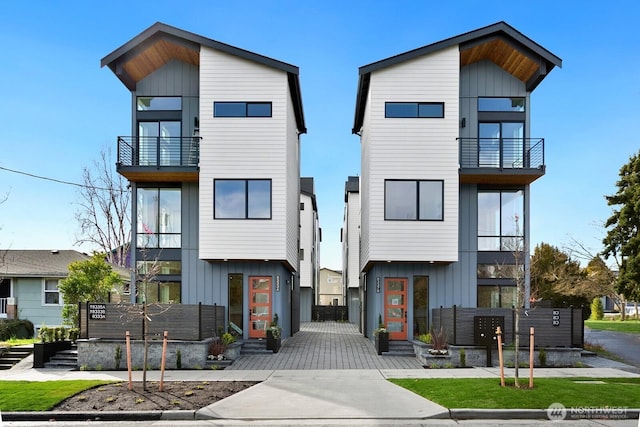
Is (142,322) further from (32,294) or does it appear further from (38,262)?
(38,262)

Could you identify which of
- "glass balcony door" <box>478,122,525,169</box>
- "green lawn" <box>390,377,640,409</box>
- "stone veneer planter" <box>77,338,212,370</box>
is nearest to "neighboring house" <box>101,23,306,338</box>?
"stone veneer planter" <box>77,338,212,370</box>

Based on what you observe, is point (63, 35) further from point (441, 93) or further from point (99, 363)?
point (441, 93)

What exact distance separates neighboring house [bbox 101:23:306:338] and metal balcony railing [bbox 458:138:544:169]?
6.89 m

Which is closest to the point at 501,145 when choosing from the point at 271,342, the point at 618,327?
the point at 271,342

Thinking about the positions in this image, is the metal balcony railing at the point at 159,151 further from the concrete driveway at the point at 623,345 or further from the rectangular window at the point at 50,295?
the concrete driveway at the point at 623,345

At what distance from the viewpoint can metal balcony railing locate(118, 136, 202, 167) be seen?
21750 millimetres

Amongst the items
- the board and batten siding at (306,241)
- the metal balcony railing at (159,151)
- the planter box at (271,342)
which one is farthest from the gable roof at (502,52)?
the board and batten siding at (306,241)

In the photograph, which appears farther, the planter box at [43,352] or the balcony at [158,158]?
the balcony at [158,158]

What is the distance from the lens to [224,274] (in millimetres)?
22047

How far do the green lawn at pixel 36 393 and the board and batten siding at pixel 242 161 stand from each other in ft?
25.8

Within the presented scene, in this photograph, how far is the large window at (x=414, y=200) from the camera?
829 inches

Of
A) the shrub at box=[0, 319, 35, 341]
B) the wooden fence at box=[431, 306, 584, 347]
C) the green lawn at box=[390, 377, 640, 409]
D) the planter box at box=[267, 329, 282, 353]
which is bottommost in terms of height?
the shrub at box=[0, 319, 35, 341]

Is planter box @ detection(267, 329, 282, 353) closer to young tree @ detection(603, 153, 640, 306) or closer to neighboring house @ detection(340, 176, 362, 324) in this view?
neighboring house @ detection(340, 176, 362, 324)

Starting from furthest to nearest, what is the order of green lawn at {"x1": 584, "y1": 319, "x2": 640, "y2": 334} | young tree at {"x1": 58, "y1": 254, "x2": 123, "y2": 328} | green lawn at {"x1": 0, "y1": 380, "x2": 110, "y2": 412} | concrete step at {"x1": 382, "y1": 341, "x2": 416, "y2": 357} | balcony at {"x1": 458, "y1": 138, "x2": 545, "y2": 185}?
green lawn at {"x1": 584, "y1": 319, "x2": 640, "y2": 334}
young tree at {"x1": 58, "y1": 254, "x2": 123, "y2": 328}
balcony at {"x1": 458, "y1": 138, "x2": 545, "y2": 185}
concrete step at {"x1": 382, "y1": 341, "x2": 416, "y2": 357}
green lawn at {"x1": 0, "y1": 380, "x2": 110, "y2": 412}
